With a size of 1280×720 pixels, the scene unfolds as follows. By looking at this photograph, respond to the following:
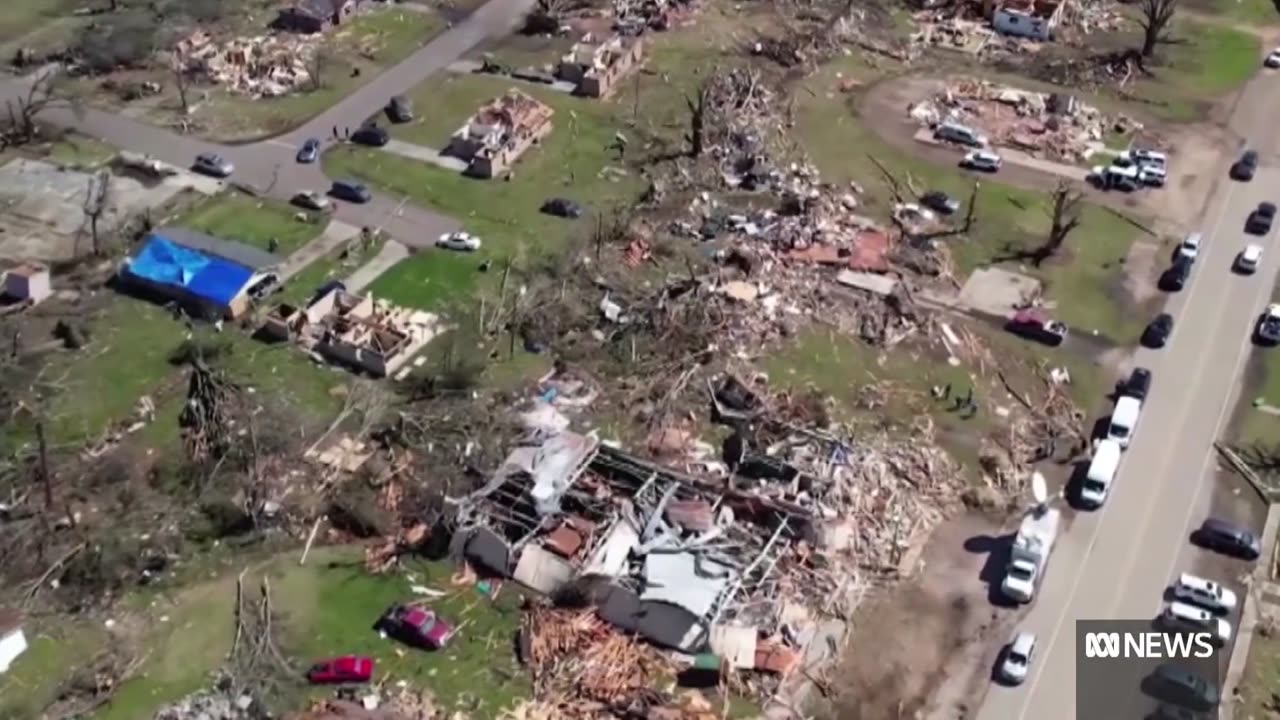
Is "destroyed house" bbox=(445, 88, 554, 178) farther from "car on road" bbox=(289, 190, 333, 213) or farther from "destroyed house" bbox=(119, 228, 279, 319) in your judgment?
"destroyed house" bbox=(119, 228, 279, 319)

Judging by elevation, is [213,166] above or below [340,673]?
above

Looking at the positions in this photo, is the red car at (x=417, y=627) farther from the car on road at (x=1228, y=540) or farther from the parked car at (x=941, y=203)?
the parked car at (x=941, y=203)

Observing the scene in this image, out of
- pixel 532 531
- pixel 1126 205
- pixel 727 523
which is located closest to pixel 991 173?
pixel 1126 205

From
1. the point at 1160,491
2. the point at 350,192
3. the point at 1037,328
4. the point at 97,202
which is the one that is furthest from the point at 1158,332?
the point at 97,202

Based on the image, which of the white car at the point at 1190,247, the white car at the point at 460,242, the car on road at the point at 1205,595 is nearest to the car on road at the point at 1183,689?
the car on road at the point at 1205,595

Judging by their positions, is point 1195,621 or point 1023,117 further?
point 1023,117

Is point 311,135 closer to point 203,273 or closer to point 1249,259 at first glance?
point 203,273
